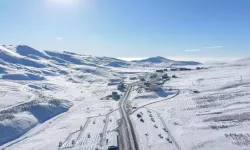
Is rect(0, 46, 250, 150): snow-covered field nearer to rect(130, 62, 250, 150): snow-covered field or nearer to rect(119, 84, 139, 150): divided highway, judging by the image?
rect(130, 62, 250, 150): snow-covered field

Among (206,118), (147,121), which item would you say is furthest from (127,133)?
(206,118)

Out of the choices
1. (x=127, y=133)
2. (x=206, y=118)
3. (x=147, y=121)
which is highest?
(x=206, y=118)

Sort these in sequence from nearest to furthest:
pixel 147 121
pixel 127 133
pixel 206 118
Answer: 1. pixel 127 133
2. pixel 206 118
3. pixel 147 121

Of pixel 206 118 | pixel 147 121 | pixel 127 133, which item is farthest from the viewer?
pixel 147 121

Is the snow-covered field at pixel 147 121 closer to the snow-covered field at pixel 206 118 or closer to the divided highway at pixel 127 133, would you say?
the snow-covered field at pixel 206 118

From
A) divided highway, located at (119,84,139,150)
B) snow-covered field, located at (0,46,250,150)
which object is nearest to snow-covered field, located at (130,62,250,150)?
snow-covered field, located at (0,46,250,150)

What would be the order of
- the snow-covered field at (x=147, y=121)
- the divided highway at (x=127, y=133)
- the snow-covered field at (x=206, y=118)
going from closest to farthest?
1. the snow-covered field at (x=206, y=118)
2. the divided highway at (x=127, y=133)
3. the snow-covered field at (x=147, y=121)

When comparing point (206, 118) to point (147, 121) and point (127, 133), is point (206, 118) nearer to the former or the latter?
point (147, 121)

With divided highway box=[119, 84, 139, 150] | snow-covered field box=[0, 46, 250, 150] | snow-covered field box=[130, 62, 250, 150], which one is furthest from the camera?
snow-covered field box=[0, 46, 250, 150]

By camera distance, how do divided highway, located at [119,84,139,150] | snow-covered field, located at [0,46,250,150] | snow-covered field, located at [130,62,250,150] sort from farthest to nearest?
snow-covered field, located at [0,46,250,150]
divided highway, located at [119,84,139,150]
snow-covered field, located at [130,62,250,150]

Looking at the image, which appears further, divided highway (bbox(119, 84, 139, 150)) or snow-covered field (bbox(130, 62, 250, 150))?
divided highway (bbox(119, 84, 139, 150))

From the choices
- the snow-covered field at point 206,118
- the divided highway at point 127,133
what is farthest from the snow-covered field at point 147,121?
the divided highway at point 127,133
